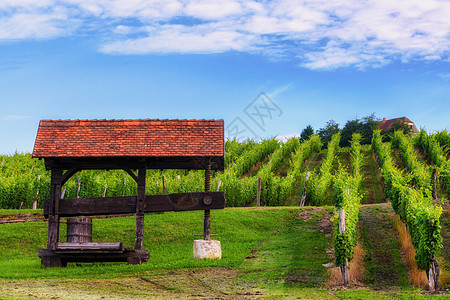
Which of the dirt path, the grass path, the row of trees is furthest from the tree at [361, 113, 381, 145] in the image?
the dirt path

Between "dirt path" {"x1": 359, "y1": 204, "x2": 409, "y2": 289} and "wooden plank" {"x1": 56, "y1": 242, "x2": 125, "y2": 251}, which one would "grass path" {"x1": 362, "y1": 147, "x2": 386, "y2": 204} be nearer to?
"dirt path" {"x1": 359, "y1": 204, "x2": 409, "y2": 289}

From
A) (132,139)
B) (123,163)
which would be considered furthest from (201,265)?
(132,139)

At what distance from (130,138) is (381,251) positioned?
11.0m

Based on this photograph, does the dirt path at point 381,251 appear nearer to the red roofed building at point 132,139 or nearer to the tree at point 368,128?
the red roofed building at point 132,139

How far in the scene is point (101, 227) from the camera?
25.7 metres

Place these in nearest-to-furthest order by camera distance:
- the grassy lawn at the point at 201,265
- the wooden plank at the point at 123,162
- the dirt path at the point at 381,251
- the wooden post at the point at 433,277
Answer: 1. the grassy lawn at the point at 201,265
2. the wooden post at the point at 433,277
3. the dirt path at the point at 381,251
4. the wooden plank at the point at 123,162

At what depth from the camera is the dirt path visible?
1608 cm

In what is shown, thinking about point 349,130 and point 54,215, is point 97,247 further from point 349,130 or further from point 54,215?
point 349,130

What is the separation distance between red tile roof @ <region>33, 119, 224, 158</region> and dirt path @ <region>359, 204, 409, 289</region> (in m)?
6.96

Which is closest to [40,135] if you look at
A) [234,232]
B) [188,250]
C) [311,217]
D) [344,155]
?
[188,250]

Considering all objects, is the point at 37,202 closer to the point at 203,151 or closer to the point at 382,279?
the point at 203,151

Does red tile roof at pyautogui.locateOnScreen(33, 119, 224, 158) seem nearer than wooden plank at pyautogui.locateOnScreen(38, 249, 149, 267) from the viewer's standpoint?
No

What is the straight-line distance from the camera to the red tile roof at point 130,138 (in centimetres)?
1873

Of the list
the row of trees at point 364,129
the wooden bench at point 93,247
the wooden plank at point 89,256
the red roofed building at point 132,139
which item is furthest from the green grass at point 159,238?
the row of trees at point 364,129
